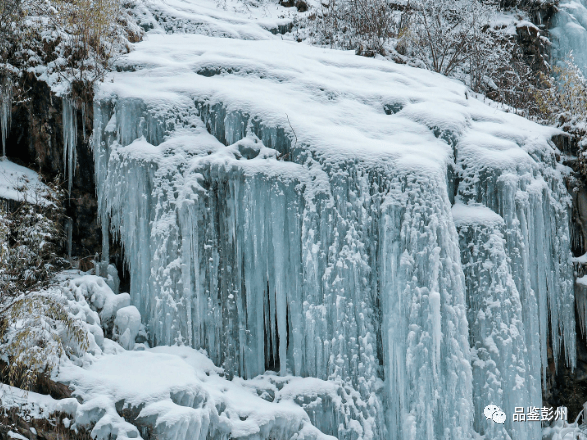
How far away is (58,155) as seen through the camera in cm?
792

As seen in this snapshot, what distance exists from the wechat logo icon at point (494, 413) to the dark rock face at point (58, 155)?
5.61 metres

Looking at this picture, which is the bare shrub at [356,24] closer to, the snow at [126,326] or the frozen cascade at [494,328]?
the frozen cascade at [494,328]

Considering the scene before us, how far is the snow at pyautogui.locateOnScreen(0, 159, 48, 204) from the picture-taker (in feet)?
24.2

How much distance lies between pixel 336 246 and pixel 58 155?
4.20 metres

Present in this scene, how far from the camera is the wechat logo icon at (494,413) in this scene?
6840mm

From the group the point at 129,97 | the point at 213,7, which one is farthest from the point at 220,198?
the point at 213,7

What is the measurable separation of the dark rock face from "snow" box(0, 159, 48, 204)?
196 mm

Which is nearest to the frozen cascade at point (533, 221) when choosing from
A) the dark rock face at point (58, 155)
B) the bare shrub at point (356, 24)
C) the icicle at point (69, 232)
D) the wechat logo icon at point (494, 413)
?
the wechat logo icon at point (494, 413)

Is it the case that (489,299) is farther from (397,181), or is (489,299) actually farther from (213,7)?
(213,7)

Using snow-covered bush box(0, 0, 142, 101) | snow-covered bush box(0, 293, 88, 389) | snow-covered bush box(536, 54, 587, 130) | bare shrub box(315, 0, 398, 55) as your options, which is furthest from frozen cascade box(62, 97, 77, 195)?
snow-covered bush box(536, 54, 587, 130)

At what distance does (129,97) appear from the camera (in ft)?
25.1

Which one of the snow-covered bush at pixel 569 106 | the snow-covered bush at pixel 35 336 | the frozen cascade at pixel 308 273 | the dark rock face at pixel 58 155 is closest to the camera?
the snow-covered bush at pixel 35 336

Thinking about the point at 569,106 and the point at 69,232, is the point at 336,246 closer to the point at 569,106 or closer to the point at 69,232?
the point at 69,232

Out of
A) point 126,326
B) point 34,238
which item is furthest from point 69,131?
point 126,326
